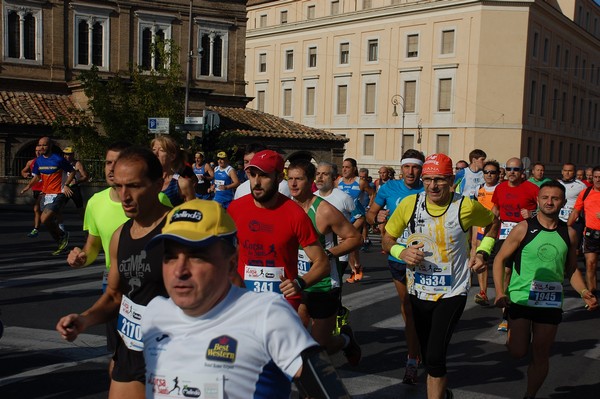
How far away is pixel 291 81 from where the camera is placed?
206 feet

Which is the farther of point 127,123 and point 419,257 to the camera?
point 127,123

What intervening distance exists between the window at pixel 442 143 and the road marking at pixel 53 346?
157ft

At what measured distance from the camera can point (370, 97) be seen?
5759 cm

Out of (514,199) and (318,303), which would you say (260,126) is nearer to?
(514,199)

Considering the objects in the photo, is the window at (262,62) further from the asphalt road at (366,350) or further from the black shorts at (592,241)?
the black shorts at (592,241)

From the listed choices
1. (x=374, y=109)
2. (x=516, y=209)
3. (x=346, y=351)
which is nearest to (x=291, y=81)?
(x=374, y=109)

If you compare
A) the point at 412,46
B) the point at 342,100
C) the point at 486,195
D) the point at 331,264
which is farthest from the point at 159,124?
the point at 342,100

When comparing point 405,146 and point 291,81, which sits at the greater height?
point 291,81

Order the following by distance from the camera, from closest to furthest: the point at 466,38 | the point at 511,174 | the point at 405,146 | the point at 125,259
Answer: the point at 125,259, the point at 511,174, the point at 466,38, the point at 405,146

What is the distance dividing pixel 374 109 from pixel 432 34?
7.52 metres

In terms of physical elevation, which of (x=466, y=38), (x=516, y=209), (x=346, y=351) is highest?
(x=466, y=38)

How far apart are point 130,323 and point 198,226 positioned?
1773mm

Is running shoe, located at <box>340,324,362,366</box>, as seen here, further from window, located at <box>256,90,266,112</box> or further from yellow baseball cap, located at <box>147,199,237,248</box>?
window, located at <box>256,90,266,112</box>

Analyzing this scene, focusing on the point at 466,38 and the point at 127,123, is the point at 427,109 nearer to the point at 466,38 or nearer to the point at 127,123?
the point at 466,38
